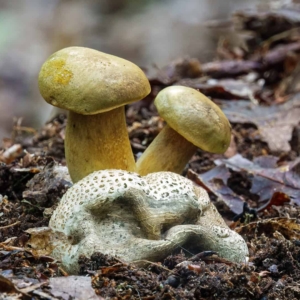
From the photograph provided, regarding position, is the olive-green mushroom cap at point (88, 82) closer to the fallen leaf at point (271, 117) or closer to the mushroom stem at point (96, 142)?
the mushroom stem at point (96, 142)

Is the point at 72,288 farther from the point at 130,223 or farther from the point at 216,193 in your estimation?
the point at 216,193

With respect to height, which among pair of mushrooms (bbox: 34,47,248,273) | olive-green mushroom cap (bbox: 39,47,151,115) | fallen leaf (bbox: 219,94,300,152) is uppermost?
olive-green mushroom cap (bbox: 39,47,151,115)

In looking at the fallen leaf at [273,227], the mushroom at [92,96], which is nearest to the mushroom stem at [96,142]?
the mushroom at [92,96]

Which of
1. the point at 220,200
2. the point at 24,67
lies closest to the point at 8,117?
the point at 24,67

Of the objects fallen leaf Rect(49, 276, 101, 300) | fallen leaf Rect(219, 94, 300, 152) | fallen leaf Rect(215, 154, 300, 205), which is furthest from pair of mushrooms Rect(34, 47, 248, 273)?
fallen leaf Rect(219, 94, 300, 152)

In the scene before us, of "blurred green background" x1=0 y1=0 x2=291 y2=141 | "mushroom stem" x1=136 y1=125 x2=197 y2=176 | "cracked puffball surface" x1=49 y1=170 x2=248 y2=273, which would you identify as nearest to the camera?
"cracked puffball surface" x1=49 y1=170 x2=248 y2=273

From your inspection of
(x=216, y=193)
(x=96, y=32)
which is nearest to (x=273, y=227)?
(x=216, y=193)

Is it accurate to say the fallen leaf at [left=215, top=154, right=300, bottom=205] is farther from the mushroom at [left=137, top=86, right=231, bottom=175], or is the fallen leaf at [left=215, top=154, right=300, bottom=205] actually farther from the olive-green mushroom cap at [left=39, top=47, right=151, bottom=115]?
the olive-green mushroom cap at [left=39, top=47, right=151, bottom=115]

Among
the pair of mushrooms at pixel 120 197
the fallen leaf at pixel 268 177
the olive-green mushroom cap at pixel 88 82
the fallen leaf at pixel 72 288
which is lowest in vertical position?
the fallen leaf at pixel 268 177

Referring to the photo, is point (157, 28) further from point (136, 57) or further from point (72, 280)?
point (72, 280)
